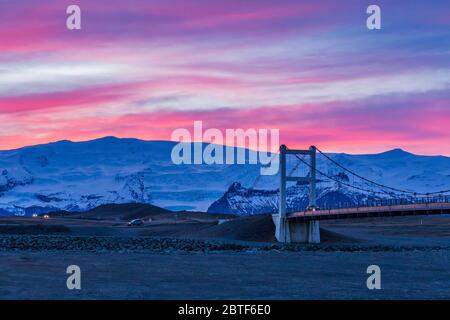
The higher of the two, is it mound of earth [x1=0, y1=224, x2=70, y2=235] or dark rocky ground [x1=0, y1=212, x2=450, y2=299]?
mound of earth [x1=0, y1=224, x2=70, y2=235]

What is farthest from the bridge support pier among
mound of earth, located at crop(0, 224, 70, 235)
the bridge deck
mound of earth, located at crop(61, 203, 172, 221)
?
mound of earth, located at crop(61, 203, 172, 221)

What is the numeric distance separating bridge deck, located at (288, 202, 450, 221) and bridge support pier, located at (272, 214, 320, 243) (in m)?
0.72

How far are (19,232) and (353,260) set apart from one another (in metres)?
57.7

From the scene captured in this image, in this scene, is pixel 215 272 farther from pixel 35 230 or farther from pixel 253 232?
pixel 35 230

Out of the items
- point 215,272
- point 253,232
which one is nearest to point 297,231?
point 253,232

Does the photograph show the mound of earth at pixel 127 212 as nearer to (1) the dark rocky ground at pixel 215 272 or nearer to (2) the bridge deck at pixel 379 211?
(2) the bridge deck at pixel 379 211

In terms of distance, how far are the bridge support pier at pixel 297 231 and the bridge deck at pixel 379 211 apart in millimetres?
724

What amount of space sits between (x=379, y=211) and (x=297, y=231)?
1112 centimetres

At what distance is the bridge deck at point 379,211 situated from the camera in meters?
60.6

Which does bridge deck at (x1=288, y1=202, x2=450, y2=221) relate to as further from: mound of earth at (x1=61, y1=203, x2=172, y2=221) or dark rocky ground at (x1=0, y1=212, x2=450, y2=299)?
mound of earth at (x1=61, y1=203, x2=172, y2=221)

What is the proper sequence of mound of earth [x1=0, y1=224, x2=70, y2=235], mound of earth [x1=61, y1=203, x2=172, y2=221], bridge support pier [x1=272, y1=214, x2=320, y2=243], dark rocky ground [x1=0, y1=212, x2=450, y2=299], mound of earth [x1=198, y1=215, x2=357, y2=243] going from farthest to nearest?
mound of earth [x1=61, y1=203, x2=172, y2=221] < mound of earth [x1=0, y1=224, x2=70, y2=235] < mound of earth [x1=198, y1=215, x2=357, y2=243] < bridge support pier [x1=272, y1=214, x2=320, y2=243] < dark rocky ground [x1=0, y1=212, x2=450, y2=299]

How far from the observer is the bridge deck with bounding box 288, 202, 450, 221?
60625 mm

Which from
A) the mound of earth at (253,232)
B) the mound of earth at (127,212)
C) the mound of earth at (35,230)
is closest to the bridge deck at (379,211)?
the mound of earth at (253,232)

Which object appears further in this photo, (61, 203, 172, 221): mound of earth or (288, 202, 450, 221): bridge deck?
(61, 203, 172, 221): mound of earth
